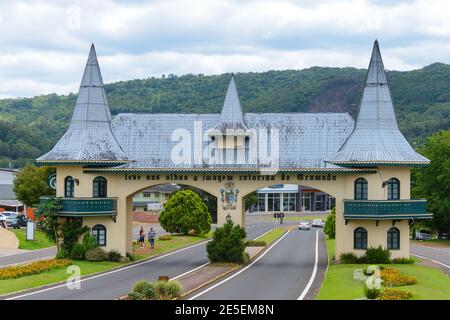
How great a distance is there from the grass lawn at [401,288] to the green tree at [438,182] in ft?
94.0

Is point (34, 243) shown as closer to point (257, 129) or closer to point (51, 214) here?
point (51, 214)

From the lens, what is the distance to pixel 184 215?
6775cm

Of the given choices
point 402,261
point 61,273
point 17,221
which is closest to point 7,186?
point 17,221

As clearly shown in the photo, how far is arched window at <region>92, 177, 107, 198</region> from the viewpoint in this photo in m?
45.5

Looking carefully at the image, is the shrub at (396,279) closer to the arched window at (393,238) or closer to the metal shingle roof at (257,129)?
the arched window at (393,238)

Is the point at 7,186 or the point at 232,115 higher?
the point at 232,115

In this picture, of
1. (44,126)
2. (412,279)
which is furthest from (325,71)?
(412,279)

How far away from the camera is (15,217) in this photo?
74188 millimetres

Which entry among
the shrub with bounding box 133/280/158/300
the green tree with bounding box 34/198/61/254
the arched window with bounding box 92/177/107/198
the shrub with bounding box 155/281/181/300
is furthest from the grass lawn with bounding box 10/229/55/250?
the shrub with bounding box 133/280/158/300

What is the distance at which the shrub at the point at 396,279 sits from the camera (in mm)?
32991

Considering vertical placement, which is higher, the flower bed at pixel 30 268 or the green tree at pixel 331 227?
the green tree at pixel 331 227

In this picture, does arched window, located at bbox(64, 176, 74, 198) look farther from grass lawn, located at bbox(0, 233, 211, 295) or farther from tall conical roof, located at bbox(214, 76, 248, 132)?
tall conical roof, located at bbox(214, 76, 248, 132)

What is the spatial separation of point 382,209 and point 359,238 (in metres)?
2.63

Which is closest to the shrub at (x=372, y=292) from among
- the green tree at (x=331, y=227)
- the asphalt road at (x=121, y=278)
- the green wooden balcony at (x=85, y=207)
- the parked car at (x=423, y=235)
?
the asphalt road at (x=121, y=278)
